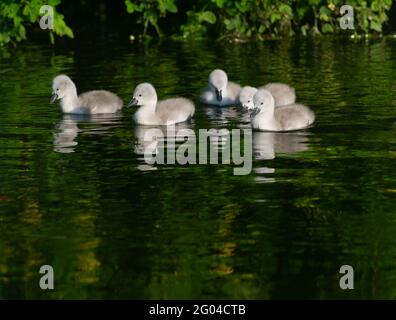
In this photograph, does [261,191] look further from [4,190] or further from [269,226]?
[4,190]

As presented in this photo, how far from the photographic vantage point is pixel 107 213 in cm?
1375

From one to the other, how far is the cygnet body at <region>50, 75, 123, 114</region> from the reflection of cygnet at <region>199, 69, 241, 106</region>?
53.3 inches

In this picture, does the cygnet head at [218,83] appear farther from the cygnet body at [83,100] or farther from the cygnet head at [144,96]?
the cygnet head at [144,96]

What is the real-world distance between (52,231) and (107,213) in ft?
2.54

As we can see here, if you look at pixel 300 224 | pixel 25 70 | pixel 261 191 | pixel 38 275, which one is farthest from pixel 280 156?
pixel 25 70

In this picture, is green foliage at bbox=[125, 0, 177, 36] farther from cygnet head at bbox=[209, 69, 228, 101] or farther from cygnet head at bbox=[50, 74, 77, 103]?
cygnet head at bbox=[50, 74, 77, 103]

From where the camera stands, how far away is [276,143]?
57.3ft

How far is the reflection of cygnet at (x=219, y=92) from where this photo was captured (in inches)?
829

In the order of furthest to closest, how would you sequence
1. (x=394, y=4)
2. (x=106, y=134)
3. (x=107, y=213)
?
(x=394, y=4) < (x=106, y=134) < (x=107, y=213)

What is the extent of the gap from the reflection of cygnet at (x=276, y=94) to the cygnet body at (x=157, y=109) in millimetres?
948

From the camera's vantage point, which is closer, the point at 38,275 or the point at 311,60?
the point at 38,275

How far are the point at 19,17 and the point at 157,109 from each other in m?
7.21
